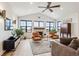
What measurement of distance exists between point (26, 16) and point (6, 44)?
277 cm

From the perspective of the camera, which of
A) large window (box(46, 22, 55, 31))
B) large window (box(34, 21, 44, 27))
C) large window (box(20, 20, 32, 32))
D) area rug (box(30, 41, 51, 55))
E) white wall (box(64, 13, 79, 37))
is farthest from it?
white wall (box(64, 13, 79, 37))

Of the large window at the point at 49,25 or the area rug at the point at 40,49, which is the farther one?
the large window at the point at 49,25

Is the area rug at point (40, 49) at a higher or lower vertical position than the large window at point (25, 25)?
lower

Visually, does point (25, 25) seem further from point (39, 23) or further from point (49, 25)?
point (49, 25)

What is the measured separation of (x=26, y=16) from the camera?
708cm

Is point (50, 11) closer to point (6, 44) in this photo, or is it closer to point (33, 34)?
point (6, 44)

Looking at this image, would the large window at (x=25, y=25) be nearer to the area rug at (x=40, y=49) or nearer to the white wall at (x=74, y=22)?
the area rug at (x=40, y=49)

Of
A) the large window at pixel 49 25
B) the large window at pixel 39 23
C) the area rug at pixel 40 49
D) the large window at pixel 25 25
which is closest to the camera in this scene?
the area rug at pixel 40 49

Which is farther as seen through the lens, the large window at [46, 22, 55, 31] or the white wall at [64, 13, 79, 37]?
the white wall at [64, 13, 79, 37]

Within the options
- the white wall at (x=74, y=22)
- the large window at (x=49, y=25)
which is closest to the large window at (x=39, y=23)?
the large window at (x=49, y=25)

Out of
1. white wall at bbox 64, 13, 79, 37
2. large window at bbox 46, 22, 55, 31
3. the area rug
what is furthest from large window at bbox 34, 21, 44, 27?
white wall at bbox 64, 13, 79, 37

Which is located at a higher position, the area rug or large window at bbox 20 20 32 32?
large window at bbox 20 20 32 32

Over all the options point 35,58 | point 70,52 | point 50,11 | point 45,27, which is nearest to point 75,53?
point 70,52

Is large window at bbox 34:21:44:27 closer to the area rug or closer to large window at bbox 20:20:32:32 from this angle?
large window at bbox 20:20:32:32
